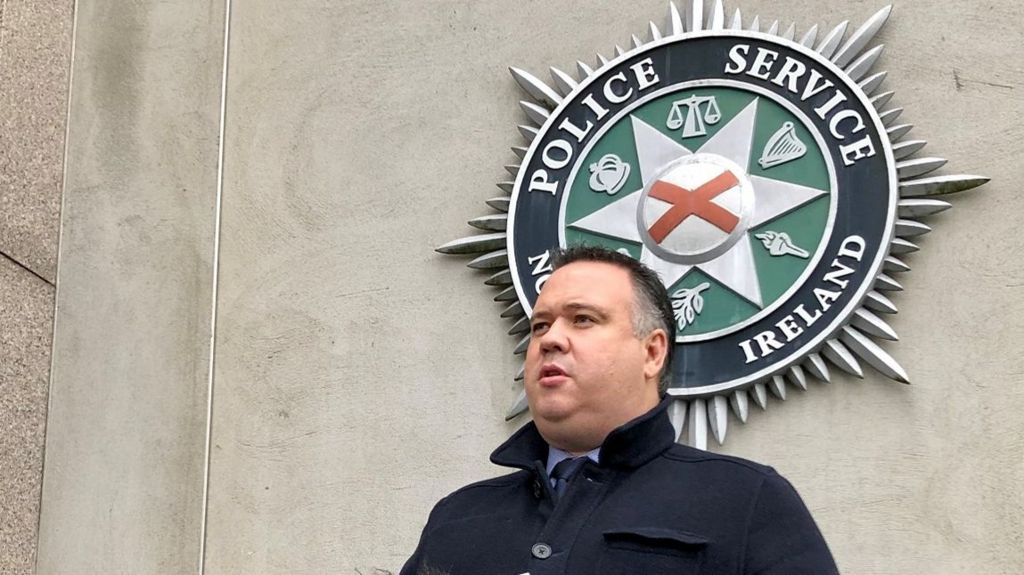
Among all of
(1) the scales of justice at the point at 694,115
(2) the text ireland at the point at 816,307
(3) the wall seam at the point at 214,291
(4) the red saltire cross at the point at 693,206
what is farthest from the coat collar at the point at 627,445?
(3) the wall seam at the point at 214,291

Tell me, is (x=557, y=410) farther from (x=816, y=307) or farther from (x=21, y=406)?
(x=21, y=406)

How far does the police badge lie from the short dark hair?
892 millimetres

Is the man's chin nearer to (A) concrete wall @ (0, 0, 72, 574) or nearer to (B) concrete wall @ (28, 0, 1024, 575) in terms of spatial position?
(B) concrete wall @ (28, 0, 1024, 575)

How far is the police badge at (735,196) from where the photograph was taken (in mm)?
3713

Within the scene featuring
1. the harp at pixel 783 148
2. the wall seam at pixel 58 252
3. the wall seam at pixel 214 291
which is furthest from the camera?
the wall seam at pixel 58 252

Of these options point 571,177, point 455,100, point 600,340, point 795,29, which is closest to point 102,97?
point 455,100

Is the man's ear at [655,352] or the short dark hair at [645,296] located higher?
the short dark hair at [645,296]

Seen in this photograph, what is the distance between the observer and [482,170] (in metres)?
4.32

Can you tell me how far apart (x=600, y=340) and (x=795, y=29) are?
1510mm

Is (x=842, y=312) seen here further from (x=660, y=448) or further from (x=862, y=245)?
(x=660, y=448)

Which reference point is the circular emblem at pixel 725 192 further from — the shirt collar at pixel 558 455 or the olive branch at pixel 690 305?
the shirt collar at pixel 558 455

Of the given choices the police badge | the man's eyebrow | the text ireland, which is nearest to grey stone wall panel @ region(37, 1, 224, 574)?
the police badge

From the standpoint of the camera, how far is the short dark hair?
2.86 m

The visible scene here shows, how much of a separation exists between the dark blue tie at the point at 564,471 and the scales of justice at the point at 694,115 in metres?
1.44
